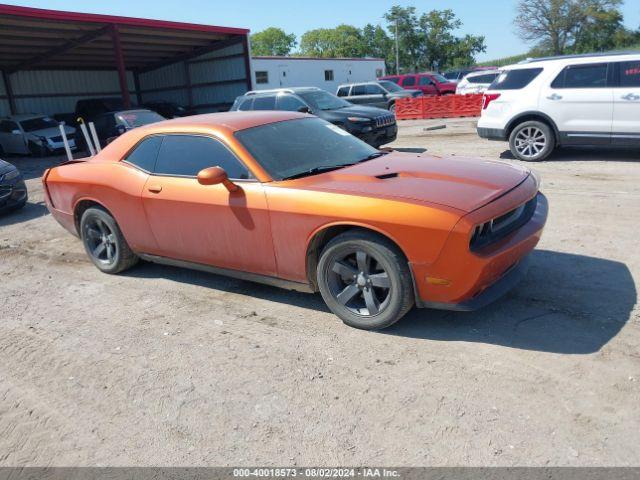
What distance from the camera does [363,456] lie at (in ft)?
8.63

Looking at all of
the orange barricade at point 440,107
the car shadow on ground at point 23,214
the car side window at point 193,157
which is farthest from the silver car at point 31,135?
the car side window at point 193,157

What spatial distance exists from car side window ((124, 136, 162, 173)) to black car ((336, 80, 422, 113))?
1723cm

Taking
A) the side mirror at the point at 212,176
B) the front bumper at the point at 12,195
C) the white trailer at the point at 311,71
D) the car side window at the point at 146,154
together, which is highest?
the white trailer at the point at 311,71

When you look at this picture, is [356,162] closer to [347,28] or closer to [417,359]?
[417,359]

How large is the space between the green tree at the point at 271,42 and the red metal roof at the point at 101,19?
108 m

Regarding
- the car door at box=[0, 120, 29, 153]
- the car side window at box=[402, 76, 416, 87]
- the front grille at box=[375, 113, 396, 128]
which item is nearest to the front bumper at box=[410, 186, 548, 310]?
the front grille at box=[375, 113, 396, 128]

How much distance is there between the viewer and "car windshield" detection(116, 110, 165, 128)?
15.9 m

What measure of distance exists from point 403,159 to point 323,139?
746 millimetres

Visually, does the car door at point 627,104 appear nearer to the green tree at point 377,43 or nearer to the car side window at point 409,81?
the car side window at point 409,81

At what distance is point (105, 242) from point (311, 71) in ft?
102

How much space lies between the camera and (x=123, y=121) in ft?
52.1

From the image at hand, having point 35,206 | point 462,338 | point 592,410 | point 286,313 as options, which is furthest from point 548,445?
point 35,206

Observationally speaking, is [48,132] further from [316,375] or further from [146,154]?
[316,375]

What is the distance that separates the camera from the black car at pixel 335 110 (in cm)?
1125
